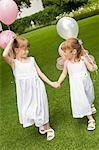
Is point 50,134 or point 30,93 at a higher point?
point 30,93

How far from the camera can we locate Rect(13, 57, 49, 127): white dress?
484 cm

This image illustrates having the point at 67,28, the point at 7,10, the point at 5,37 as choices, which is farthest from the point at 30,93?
the point at 7,10

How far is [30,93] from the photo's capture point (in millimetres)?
4844

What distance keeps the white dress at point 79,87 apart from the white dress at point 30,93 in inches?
15.3

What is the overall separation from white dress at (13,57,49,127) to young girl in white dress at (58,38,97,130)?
0.40 meters

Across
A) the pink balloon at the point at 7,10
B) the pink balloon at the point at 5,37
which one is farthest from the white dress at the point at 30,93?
the pink balloon at the point at 7,10

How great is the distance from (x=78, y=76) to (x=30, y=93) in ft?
2.02

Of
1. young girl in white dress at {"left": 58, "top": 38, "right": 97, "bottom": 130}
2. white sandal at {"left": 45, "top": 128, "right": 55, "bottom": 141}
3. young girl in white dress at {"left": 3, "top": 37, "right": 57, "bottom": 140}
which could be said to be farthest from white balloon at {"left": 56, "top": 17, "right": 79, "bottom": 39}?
white sandal at {"left": 45, "top": 128, "right": 55, "bottom": 141}

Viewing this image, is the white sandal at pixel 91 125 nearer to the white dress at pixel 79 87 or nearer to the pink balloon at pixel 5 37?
the white dress at pixel 79 87

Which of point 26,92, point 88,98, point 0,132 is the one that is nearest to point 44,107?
point 26,92

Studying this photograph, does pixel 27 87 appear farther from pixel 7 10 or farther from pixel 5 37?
pixel 7 10

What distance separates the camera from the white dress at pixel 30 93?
15.9 ft

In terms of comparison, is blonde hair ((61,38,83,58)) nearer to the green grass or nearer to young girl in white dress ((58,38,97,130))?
young girl in white dress ((58,38,97,130))

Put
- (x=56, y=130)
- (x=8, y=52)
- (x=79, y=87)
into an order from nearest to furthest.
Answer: (x=8, y=52) < (x=79, y=87) < (x=56, y=130)
